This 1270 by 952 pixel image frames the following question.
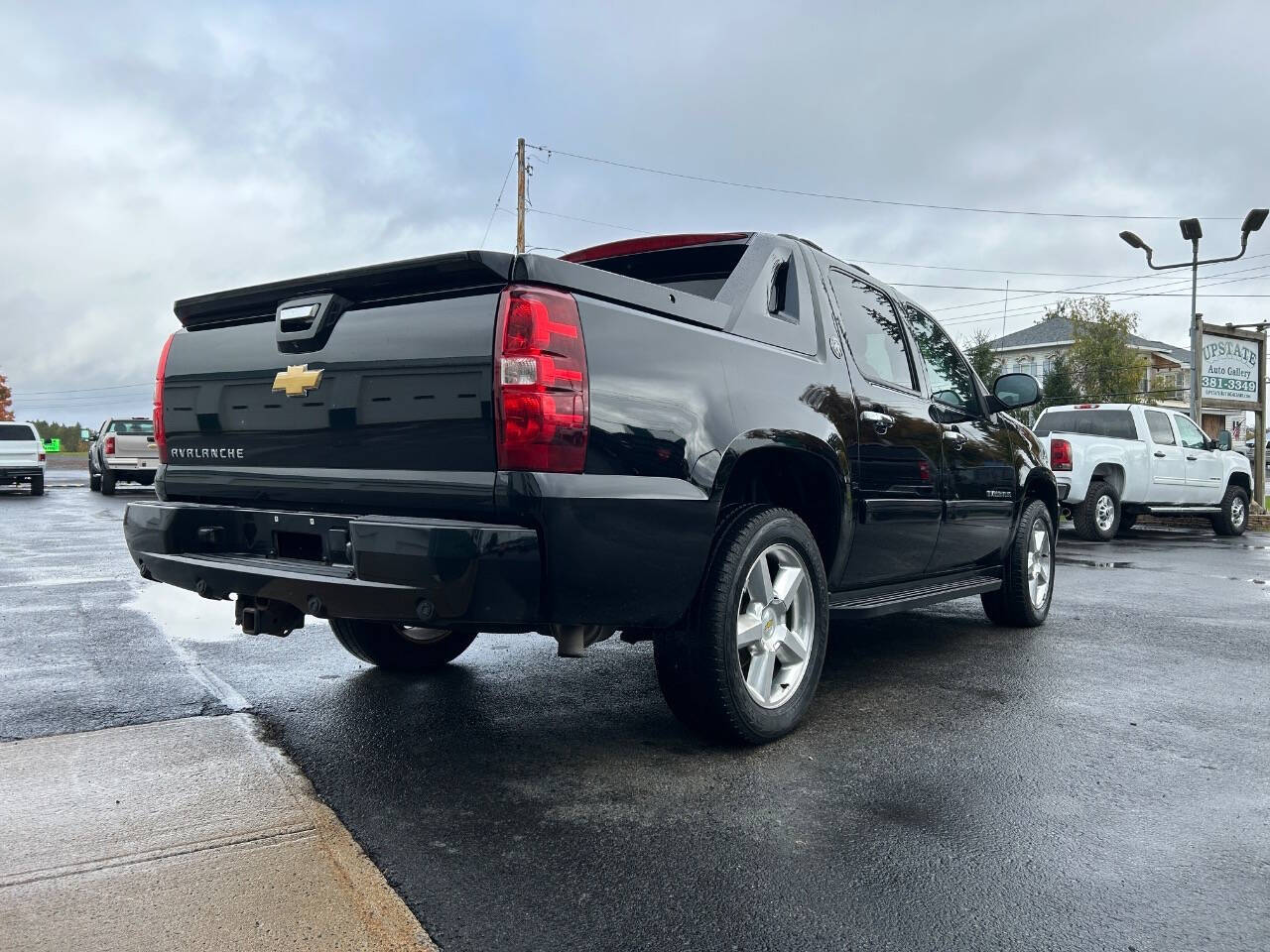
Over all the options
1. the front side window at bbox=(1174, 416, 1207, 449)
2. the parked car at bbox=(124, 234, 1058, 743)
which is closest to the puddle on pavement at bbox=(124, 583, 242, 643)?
the parked car at bbox=(124, 234, 1058, 743)

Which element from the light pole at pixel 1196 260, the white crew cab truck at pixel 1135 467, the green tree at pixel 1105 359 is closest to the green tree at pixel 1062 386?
the green tree at pixel 1105 359

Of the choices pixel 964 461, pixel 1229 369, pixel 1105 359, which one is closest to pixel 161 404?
pixel 964 461

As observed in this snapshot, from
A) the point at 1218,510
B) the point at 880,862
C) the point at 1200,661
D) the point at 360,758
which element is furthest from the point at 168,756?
the point at 1218,510

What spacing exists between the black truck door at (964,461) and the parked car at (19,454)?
22578 millimetres

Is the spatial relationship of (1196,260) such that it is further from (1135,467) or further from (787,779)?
(787,779)

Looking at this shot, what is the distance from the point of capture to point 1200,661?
17.5ft

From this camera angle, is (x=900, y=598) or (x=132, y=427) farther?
(x=132, y=427)

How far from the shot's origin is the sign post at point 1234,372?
19.0 m

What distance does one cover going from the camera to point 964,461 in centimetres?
525

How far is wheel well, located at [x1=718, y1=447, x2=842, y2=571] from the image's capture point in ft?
12.4

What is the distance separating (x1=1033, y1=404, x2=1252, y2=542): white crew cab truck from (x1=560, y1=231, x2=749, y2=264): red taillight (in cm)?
956

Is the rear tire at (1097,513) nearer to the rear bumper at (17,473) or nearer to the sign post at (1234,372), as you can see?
the sign post at (1234,372)

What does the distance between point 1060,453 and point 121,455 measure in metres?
19.5

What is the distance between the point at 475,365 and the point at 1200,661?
4.36 m
